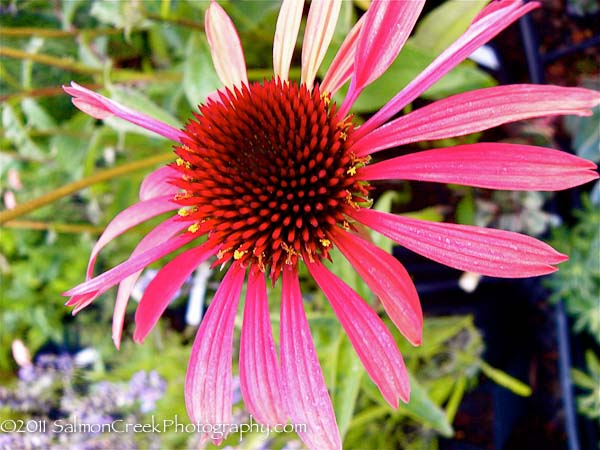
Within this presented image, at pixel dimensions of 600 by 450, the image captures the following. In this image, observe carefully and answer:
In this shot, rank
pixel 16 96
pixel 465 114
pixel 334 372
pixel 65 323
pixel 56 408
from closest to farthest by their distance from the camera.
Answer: pixel 465 114 → pixel 334 372 → pixel 16 96 → pixel 56 408 → pixel 65 323

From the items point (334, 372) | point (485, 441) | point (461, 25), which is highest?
point (461, 25)

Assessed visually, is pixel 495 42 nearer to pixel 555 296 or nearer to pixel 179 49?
pixel 555 296

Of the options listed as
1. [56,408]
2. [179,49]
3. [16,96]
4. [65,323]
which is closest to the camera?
[16,96]

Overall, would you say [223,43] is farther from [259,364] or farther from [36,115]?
[36,115]

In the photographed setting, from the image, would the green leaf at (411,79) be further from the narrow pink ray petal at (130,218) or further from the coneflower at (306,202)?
the narrow pink ray petal at (130,218)

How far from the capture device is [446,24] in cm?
73

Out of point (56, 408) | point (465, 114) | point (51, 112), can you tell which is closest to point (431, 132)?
point (465, 114)

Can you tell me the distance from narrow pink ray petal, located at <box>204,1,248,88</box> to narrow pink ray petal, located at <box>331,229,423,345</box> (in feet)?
0.69

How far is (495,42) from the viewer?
3.00 ft

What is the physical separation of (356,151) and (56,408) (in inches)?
38.8

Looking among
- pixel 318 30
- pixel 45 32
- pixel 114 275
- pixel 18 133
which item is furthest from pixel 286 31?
pixel 18 133

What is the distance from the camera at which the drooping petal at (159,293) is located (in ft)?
1.80

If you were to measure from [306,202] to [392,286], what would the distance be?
0.44 ft

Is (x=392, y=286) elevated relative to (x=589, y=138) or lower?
lower
